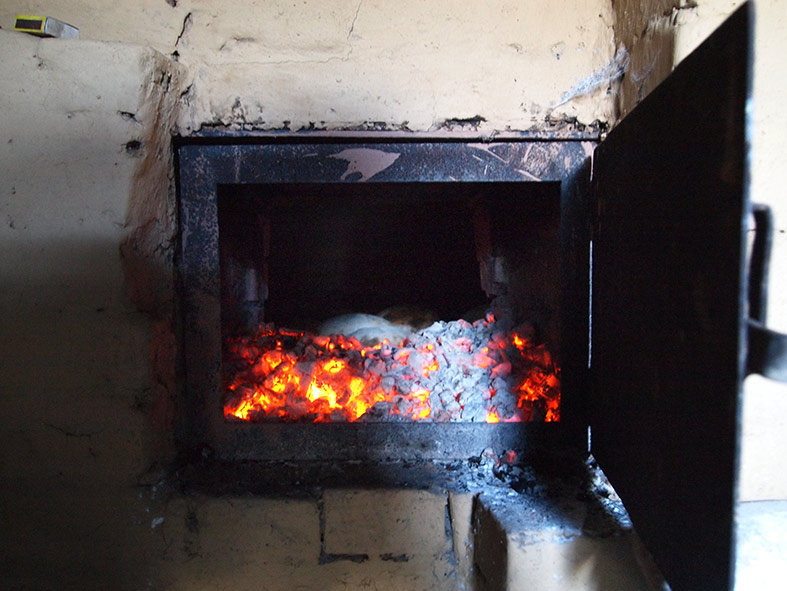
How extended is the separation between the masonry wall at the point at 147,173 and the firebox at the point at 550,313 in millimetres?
93

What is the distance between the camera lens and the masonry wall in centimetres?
119

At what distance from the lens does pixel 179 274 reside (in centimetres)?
135

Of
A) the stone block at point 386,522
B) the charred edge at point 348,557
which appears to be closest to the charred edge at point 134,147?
the stone block at point 386,522

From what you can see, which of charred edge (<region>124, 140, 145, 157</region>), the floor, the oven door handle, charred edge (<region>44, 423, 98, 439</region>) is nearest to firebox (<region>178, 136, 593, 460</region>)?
charred edge (<region>124, 140, 145, 157</region>)

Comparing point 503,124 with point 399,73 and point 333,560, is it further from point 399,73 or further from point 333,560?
point 333,560

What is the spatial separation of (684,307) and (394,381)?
0.96 metres

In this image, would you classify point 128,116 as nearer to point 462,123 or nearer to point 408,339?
point 462,123

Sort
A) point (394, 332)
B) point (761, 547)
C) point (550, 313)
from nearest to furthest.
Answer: point (761, 547) → point (550, 313) → point (394, 332)

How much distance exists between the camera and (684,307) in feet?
2.31

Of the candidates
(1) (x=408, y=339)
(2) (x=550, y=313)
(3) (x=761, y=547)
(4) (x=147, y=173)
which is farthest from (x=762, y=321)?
(4) (x=147, y=173)

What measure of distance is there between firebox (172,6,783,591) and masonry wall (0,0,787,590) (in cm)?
9

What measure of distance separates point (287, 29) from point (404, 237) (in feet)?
5.23

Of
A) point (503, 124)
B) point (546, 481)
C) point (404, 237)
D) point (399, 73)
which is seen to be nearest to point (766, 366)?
point (546, 481)

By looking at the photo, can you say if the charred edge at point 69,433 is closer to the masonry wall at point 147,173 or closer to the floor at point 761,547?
the masonry wall at point 147,173
